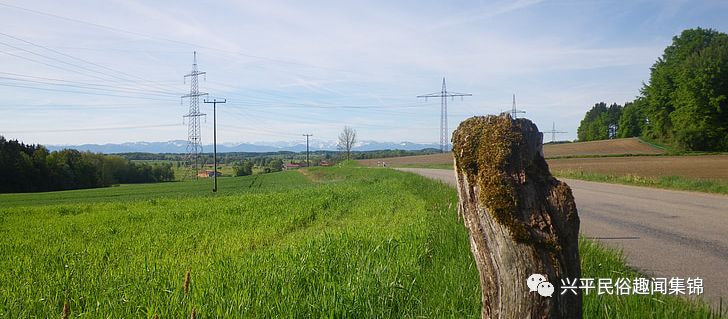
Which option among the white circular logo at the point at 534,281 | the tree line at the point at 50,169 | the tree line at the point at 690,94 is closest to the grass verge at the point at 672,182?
the white circular logo at the point at 534,281

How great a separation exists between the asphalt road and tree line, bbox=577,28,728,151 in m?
42.1

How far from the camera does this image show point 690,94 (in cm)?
5453

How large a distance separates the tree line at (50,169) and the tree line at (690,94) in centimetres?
7061

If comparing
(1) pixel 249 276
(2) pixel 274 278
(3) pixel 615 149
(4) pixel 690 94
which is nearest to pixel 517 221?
(2) pixel 274 278

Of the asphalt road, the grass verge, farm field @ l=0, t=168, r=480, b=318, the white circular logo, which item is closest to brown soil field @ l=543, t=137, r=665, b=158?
the grass verge

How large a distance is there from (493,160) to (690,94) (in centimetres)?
6270

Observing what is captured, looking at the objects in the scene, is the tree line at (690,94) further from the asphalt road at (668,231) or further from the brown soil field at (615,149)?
the asphalt road at (668,231)

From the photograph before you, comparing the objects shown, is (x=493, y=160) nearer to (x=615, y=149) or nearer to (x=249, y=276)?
(x=249, y=276)

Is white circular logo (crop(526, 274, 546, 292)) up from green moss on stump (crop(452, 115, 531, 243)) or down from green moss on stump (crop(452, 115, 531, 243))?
down

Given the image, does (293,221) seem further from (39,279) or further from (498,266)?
(498,266)

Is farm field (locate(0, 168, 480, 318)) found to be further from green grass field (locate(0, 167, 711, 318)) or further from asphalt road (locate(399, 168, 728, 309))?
asphalt road (locate(399, 168, 728, 309))

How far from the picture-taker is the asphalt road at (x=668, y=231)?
7309mm

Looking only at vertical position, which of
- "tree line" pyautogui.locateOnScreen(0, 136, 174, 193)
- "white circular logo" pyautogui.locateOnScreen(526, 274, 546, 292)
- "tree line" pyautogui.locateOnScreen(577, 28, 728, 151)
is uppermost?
"tree line" pyautogui.locateOnScreen(577, 28, 728, 151)

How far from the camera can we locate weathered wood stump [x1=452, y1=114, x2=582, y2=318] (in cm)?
223
